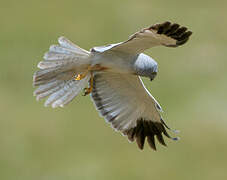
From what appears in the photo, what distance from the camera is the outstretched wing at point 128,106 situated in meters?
12.1

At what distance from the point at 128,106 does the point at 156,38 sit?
6.85 ft

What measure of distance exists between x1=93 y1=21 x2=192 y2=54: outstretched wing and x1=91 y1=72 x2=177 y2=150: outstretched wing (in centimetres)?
96

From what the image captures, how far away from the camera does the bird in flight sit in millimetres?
10773

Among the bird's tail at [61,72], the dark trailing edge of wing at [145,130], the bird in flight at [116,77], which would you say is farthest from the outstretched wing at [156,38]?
the dark trailing edge of wing at [145,130]

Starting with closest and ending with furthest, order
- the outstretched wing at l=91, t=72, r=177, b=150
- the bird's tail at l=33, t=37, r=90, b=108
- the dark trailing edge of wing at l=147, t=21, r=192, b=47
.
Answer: the dark trailing edge of wing at l=147, t=21, r=192, b=47, the bird's tail at l=33, t=37, r=90, b=108, the outstretched wing at l=91, t=72, r=177, b=150

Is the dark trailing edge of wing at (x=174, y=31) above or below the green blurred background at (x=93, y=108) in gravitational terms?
below

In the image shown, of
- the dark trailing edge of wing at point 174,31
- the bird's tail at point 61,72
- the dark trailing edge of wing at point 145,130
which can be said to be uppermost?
the bird's tail at point 61,72

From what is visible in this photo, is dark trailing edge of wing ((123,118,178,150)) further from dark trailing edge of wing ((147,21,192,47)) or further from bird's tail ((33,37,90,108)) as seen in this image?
dark trailing edge of wing ((147,21,192,47))

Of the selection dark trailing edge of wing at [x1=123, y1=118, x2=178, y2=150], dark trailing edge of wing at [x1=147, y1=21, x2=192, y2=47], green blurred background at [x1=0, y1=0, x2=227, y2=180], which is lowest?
dark trailing edge of wing at [x1=123, y1=118, x2=178, y2=150]

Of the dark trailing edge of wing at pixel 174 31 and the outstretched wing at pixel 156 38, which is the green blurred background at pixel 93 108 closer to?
the outstretched wing at pixel 156 38

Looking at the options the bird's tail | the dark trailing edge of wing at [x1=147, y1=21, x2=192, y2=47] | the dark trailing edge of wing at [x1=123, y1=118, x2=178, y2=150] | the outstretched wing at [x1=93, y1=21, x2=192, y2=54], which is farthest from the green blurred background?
the dark trailing edge of wing at [x1=147, y1=21, x2=192, y2=47]

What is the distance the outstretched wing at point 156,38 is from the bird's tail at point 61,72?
0.36 m

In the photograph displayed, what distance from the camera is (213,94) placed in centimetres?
2020

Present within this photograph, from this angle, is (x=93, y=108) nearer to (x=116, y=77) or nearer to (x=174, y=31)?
(x=116, y=77)
